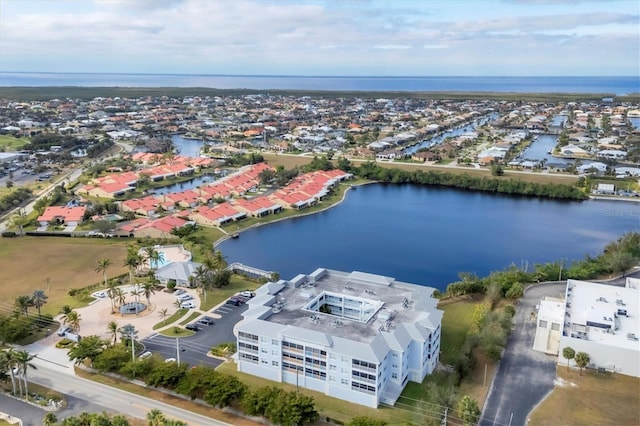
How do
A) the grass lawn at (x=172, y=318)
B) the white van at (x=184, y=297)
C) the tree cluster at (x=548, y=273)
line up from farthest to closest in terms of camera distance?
the tree cluster at (x=548, y=273), the white van at (x=184, y=297), the grass lawn at (x=172, y=318)

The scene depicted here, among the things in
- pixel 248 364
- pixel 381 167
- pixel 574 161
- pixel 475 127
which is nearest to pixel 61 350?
pixel 248 364

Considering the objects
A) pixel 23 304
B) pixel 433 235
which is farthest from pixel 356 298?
pixel 433 235

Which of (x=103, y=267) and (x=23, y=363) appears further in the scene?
(x=103, y=267)

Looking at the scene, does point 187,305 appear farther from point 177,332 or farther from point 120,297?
point 120,297

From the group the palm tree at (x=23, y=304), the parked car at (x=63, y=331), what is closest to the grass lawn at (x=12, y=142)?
the palm tree at (x=23, y=304)

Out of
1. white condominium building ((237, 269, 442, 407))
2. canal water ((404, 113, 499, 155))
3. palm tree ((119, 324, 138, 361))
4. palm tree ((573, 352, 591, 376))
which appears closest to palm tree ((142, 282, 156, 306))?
palm tree ((119, 324, 138, 361))

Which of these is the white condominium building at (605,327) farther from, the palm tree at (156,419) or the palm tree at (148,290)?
the palm tree at (148,290)
